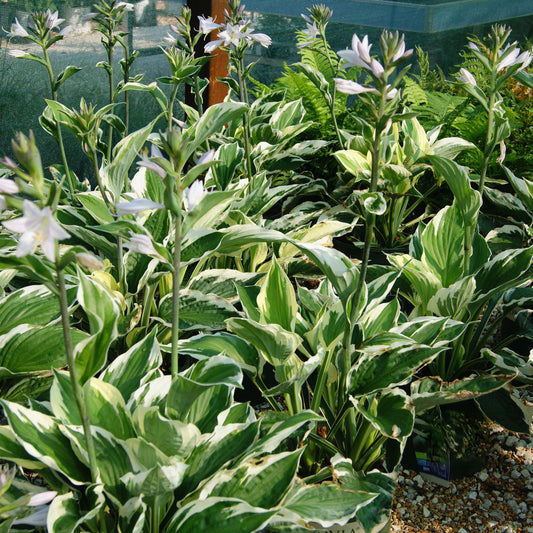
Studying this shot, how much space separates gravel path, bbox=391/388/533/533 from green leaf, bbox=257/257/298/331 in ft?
2.00

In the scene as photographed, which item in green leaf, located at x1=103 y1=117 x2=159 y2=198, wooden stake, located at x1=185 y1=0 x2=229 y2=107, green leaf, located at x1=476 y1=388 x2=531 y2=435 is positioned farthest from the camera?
wooden stake, located at x1=185 y1=0 x2=229 y2=107

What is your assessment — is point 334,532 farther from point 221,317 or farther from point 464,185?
point 464,185

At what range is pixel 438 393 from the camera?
1598 mm

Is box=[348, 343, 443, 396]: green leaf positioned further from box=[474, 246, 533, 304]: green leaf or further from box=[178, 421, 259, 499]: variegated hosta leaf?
box=[474, 246, 533, 304]: green leaf

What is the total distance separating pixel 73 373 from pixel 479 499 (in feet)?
4.20

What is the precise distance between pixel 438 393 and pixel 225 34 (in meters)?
1.45

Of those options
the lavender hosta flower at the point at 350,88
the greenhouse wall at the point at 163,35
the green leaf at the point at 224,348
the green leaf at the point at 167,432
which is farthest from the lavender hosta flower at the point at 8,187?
the greenhouse wall at the point at 163,35

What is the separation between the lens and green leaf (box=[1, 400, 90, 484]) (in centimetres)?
122

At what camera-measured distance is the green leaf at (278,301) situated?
64.3 inches

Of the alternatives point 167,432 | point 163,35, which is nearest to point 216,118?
point 167,432

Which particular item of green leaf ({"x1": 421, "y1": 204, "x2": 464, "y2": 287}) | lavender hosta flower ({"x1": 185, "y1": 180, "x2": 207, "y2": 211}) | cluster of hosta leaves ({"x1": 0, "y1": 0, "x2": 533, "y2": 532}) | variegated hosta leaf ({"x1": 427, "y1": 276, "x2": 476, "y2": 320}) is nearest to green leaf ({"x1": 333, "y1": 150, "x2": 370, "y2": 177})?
cluster of hosta leaves ({"x1": 0, "y1": 0, "x2": 533, "y2": 532})

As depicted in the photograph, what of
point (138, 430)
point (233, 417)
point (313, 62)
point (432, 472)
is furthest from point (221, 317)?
point (313, 62)

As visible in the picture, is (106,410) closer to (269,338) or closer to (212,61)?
(269,338)

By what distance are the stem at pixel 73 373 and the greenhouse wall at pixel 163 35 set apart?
6.69 feet
